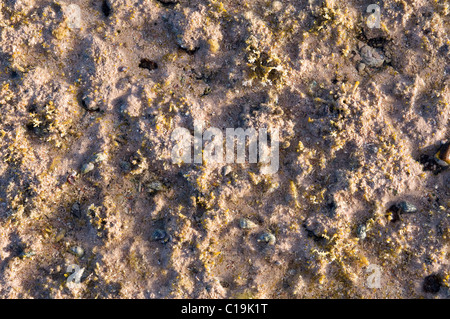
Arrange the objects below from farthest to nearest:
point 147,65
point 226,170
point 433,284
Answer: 1. point 147,65
2. point 226,170
3. point 433,284

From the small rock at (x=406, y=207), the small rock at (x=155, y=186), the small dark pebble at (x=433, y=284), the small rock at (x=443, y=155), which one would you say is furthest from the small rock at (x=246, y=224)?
the small rock at (x=443, y=155)

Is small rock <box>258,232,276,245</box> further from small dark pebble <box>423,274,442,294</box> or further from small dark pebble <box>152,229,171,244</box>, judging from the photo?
small dark pebble <box>423,274,442,294</box>

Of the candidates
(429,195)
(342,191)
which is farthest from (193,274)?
(429,195)

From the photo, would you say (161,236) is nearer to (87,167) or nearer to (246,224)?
(246,224)

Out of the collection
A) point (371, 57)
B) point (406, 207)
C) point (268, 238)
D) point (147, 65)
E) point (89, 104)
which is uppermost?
point (371, 57)

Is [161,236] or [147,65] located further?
[147,65]

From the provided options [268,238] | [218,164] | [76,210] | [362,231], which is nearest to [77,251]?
[76,210]

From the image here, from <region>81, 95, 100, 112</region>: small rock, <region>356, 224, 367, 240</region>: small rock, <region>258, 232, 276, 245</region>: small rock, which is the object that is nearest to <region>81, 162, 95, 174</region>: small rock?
<region>81, 95, 100, 112</region>: small rock
